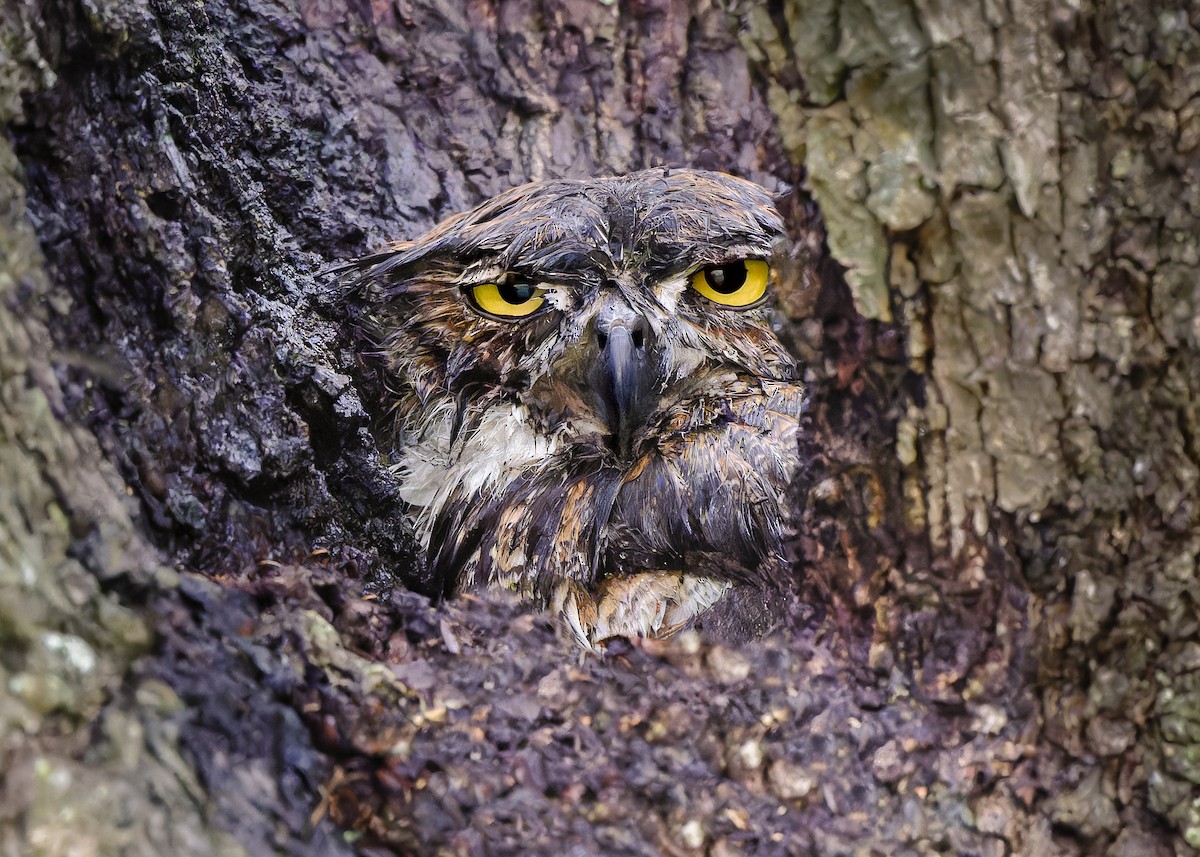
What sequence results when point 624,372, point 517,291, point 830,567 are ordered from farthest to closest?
1. point 517,291
2. point 624,372
3. point 830,567

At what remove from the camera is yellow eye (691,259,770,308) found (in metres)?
2.65

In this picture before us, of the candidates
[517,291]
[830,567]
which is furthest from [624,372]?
[830,567]

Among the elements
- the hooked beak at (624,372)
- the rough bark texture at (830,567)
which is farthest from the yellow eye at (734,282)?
the rough bark texture at (830,567)

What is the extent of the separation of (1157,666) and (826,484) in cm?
46

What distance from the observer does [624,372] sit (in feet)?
8.07

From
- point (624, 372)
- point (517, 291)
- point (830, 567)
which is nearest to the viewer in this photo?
point (830, 567)

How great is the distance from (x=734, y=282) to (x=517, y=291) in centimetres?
62

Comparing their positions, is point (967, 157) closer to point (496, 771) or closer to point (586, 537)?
point (496, 771)

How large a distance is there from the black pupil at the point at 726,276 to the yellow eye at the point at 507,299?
0.48m

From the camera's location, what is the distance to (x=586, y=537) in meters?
2.71

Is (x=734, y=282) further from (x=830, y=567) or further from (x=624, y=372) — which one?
(x=830, y=567)

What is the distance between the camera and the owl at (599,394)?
254 cm

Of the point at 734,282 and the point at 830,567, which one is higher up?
the point at 734,282

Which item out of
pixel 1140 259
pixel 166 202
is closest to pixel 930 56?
pixel 1140 259
